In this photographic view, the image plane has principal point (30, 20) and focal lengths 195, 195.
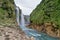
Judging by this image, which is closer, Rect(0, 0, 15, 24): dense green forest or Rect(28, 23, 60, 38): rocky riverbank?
Rect(0, 0, 15, 24): dense green forest

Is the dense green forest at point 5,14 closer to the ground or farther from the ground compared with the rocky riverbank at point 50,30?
farther from the ground

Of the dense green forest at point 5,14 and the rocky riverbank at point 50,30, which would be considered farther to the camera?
the rocky riverbank at point 50,30

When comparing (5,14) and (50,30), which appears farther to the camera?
(50,30)

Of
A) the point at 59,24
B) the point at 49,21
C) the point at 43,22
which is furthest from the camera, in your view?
the point at 43,22

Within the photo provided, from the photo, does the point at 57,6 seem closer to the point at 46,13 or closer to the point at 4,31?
the point at 46,13

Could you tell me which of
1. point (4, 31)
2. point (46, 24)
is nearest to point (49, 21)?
point (46, 24)

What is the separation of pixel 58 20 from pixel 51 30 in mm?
4636

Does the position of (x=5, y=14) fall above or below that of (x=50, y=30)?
above

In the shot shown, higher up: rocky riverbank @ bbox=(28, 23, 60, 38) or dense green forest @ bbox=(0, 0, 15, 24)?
dense green forest @ bbox=(0, 0, 15, 24)

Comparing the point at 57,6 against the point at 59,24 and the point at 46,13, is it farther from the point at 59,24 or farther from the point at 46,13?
the point at 59,24

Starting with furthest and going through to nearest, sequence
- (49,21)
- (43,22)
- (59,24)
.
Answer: (43,22)
(49,21)
(59,24)

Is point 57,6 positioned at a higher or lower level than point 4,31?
higher

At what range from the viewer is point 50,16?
6975 cm

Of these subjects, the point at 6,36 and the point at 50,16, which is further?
the point at 50,16
